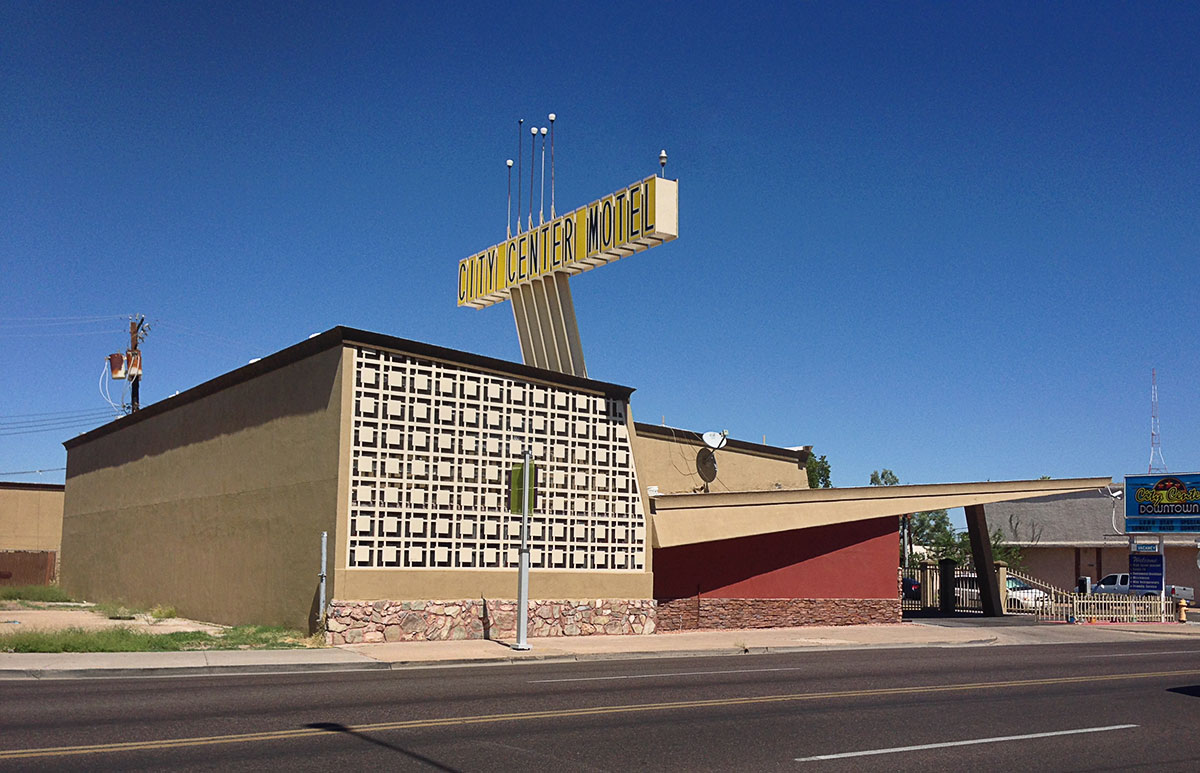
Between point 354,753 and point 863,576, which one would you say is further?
point 863,576

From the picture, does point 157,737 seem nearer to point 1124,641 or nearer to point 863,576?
point 863,576

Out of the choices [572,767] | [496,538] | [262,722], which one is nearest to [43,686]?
[262,722]

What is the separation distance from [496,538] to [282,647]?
218 inches

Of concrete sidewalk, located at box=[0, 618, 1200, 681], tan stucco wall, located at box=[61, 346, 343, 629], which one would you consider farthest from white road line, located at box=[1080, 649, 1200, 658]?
tan stucco wall, located at box=[61, 346, 343, 629]

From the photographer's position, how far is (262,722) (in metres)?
11.6

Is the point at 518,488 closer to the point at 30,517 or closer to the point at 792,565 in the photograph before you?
the point at 792,565

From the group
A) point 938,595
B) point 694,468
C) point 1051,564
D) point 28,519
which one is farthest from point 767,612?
point 28,519

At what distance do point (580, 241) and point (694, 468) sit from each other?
27.4 feet

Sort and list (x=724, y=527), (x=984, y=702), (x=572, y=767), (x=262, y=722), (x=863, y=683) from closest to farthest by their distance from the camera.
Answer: (x=572, y=767), (x=262, y=722), (x=984, y=702), (x=863, y=683), (x=724, y=527)

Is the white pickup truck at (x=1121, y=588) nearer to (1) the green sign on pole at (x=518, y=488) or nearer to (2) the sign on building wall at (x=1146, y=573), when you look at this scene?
(2) the sign on building wall at (x=1146, y=573)

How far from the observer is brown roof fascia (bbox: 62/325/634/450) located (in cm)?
2358

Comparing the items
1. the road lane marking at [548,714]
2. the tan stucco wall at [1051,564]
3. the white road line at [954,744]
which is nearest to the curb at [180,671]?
the road lane marking at [548,714]

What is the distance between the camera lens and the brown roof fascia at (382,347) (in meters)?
23.6

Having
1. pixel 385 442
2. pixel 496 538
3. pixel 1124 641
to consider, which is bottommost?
pixel 1124 641
